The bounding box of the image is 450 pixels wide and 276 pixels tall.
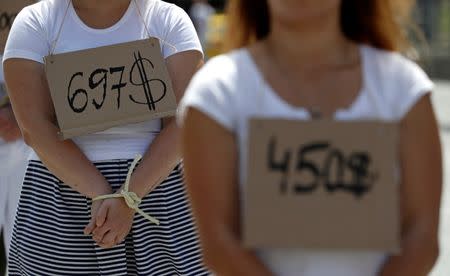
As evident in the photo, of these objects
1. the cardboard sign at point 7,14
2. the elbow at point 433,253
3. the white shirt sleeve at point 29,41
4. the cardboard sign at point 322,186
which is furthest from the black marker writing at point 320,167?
the cardboard sign at point 7,14

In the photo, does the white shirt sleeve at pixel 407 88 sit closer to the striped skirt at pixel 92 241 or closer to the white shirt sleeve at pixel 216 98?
the white shirt sleeve at pixel 216 98

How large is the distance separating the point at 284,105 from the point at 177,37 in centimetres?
128

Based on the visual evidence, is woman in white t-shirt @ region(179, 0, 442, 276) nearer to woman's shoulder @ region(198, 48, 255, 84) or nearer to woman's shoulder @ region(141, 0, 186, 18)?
woman's shoulder @ region(198, 48, 255, 84)

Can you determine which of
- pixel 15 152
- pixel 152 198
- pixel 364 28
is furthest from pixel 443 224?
pixel 364 28

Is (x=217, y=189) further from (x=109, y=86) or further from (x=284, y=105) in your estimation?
(x=109, y=86)

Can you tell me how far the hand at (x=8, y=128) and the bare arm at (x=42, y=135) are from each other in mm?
1095

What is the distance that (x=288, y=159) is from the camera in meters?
2.36

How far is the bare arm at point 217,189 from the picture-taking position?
2.38 m

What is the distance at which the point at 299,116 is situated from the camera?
2402mm

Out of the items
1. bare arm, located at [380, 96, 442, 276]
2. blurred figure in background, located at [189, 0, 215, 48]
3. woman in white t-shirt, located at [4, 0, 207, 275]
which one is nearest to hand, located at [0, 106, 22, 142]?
woman in white t-shirt, located at [4, 0, 207, 275]

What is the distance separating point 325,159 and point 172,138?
1.29 m

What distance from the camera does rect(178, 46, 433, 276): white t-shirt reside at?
2393mm

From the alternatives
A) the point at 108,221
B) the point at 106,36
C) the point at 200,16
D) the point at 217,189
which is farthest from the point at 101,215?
the point at 200,16

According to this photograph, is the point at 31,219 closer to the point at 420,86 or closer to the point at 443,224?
the point at 420,86
